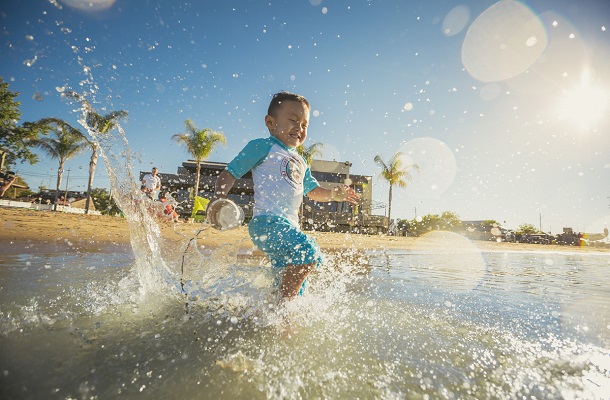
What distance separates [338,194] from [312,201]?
105ft

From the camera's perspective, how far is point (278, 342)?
1352 millimetres

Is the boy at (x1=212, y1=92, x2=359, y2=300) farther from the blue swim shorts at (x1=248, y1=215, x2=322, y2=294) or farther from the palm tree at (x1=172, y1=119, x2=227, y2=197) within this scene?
the palm tree at (x1=172, y1=119, x2=227, y2=197)

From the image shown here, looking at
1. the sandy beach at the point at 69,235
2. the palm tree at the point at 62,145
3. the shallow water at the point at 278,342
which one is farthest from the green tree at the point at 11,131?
the shallow water at the point at 278,342

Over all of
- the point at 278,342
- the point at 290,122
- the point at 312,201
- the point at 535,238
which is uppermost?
the point at 312,201

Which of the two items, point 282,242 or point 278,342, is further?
point 282,242

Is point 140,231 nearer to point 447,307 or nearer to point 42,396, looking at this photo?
point 42,396

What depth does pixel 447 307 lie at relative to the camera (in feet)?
7.09

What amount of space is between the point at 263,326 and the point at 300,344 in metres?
0.32

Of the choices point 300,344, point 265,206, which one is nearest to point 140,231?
point 265,206

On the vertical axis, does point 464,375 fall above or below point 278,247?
below

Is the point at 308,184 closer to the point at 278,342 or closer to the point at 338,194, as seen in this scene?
the point at 338,194

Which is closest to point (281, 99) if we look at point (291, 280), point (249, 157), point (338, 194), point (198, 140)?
point (249, 157)

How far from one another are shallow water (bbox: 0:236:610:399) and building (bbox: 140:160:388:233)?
22.5 metres

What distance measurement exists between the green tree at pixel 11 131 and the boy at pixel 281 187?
2503 centimetres
